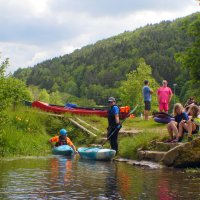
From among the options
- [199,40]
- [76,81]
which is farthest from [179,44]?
[199,40]

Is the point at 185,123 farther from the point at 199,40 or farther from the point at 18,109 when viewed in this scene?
the point at 199,40

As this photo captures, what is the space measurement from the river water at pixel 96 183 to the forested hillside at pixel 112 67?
102 meters

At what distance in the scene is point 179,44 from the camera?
138375mm

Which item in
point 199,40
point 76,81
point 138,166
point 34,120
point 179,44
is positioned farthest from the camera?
point 76,81

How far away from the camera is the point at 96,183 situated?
8.98 m

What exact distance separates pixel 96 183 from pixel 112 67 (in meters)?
127

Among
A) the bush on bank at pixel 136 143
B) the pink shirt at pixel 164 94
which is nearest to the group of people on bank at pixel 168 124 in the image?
the pink shirt at pixel 164 94

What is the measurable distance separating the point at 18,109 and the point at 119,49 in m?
130

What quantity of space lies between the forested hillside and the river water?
102 metres

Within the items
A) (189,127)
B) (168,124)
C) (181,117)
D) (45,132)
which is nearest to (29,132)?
(45,132)

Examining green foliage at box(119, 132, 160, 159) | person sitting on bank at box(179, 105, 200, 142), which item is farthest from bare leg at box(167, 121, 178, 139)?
green foliage at box(119, 132, 160, 159)

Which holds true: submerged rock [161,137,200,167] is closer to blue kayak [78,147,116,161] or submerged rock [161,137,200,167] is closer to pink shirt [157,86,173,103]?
blue kayak [78,147,116,161]

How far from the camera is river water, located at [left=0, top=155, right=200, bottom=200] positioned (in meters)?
7.54

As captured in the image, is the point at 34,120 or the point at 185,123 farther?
the point at 34,120
